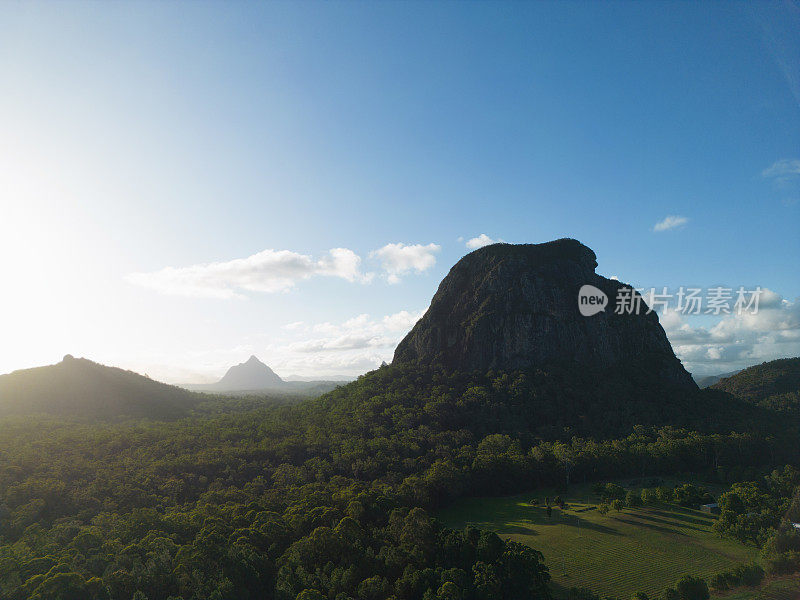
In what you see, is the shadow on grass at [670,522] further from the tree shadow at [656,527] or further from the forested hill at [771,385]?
the forested hill at [771,385]

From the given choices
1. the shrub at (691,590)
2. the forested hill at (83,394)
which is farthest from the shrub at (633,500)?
the forested hill at (83,394)

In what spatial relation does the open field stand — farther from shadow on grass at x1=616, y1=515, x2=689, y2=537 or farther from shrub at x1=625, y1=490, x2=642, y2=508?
shrub at x1=625, y1=490, x2=642, y2=508

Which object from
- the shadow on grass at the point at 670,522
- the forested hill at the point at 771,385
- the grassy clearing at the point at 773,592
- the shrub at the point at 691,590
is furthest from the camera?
the forested hill at the point at 771,385

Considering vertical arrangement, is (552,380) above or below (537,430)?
above

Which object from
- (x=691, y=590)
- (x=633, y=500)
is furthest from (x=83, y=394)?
(x=691, y=590)

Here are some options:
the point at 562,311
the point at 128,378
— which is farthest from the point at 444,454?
the point at 128,378

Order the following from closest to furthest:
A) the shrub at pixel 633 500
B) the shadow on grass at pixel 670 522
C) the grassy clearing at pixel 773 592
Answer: the grassy clearing at pixel 773 592
the shadow on grass at pixel 670 522
the shrub at pixel 633 500

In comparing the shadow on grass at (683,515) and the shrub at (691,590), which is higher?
the shrub at (691,590)

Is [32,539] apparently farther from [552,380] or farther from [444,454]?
[552,380]
